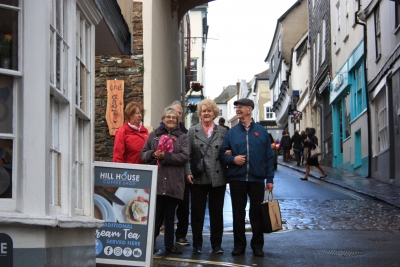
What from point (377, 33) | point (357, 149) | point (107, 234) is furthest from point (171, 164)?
point (357, 149)

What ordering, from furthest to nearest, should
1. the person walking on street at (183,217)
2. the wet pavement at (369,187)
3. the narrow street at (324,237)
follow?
→ the wet pavement at (369,187) → the person walking on street at (183,217) → the narrow street at (324,237)

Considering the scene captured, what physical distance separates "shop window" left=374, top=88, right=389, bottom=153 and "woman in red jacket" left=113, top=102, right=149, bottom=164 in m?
13.2

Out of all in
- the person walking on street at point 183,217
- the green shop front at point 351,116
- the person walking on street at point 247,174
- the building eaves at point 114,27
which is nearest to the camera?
the building eaves at point 114,27

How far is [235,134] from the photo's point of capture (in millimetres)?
8906

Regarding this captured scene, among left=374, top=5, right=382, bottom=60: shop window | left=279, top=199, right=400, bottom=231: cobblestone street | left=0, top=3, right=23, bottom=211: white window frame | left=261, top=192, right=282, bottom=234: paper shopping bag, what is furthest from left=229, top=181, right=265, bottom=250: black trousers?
left=374, top=5, right=382, bottom=60: shop window

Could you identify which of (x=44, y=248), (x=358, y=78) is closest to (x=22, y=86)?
(x=44, y=248)

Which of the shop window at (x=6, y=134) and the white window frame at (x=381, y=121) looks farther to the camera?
the white window frame at (x=381, y=121)

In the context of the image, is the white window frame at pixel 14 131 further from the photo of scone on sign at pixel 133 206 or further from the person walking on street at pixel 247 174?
the person walking on street at pixel 247 174

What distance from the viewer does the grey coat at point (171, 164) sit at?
8406 millimetres

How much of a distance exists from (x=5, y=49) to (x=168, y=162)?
4005mm

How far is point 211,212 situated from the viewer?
895 cm

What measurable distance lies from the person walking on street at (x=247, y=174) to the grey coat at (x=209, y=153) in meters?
0.09

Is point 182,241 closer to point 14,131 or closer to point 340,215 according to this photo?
point 340,215

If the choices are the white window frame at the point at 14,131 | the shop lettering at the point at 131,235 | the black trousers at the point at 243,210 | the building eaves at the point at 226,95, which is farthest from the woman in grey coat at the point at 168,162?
the building eaves at the point at 226,95
